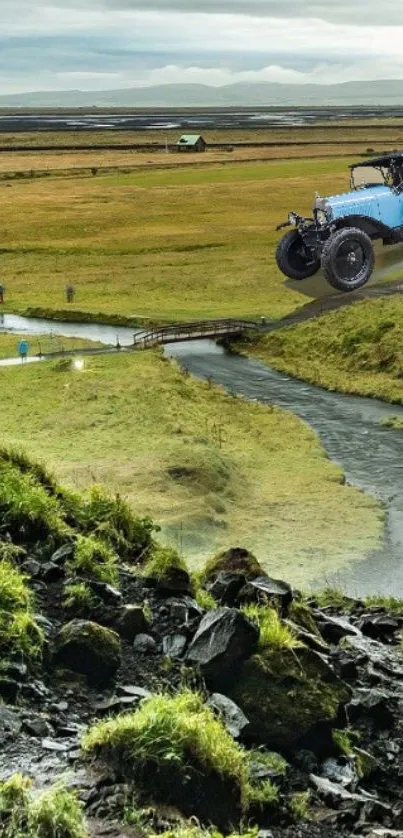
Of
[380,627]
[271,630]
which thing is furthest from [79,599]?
[380,627]

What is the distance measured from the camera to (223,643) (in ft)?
50.4

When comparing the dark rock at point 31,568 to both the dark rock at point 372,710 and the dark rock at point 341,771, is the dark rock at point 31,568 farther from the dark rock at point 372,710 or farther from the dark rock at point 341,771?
the dark rock at point 341,771

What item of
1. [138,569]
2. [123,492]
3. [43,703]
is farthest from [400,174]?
[43,703]

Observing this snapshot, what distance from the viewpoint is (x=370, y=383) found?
1702 inches

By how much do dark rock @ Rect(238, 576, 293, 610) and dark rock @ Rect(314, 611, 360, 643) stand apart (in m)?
0.97

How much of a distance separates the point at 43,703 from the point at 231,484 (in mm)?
17302

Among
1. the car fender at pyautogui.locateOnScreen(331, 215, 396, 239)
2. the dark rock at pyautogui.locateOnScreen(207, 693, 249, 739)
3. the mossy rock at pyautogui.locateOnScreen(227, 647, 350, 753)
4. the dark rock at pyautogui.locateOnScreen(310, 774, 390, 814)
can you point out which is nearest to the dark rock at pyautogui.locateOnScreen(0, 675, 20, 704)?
the dark rock at pyautogui.locateOnScreen(207, 693, 249, 739)

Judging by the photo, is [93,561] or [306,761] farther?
[93,561]

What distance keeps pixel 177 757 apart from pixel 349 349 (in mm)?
36452

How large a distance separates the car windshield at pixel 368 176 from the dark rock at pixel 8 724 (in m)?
32.2

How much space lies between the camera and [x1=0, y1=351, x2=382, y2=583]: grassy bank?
2764cm

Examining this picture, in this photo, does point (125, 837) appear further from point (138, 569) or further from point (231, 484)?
point (231, 484)

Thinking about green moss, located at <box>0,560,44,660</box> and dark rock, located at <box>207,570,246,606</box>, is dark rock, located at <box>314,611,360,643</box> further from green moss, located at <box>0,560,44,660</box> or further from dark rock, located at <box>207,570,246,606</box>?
green moss, located at <box>0,560,44,660</box>

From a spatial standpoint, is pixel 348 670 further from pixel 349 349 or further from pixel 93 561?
pixel 349 349
